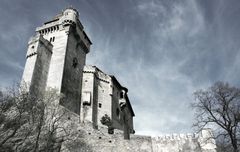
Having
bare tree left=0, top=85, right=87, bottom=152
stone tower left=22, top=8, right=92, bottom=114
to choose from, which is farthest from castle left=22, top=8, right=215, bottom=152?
bare tree left=0, top=85, right=87, bottom=152

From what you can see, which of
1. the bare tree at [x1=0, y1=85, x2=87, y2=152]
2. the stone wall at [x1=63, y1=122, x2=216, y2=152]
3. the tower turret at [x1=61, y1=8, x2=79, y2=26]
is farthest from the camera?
the tower turret at [x1=61, y1=8, x2=79, y2=26]

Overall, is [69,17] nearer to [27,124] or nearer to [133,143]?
[27,124]

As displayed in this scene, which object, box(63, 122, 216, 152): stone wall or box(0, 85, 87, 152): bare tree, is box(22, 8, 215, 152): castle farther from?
box(0, 85, 87, 152): bare tree

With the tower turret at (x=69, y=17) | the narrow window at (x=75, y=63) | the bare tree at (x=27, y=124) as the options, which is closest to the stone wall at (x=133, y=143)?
the bare tree at (x=27, y=124)

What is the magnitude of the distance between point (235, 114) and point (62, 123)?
17.6 meters

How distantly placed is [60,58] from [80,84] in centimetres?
545

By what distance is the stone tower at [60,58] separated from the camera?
33.7 meters

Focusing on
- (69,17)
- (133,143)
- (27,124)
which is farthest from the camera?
(69,17)

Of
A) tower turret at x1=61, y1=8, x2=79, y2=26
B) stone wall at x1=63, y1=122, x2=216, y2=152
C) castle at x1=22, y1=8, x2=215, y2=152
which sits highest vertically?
tower turret at x1=61, y1=8, x2=79, y2=26

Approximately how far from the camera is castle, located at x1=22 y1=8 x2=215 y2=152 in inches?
1125

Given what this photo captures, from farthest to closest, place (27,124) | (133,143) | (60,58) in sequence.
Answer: (60,58)
(133,143)
(27,124)

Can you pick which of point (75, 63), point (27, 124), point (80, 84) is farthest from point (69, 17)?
point (27, 124)

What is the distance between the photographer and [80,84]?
126 feet

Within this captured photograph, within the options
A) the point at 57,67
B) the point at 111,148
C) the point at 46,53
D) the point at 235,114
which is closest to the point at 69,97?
the point at 57,67
